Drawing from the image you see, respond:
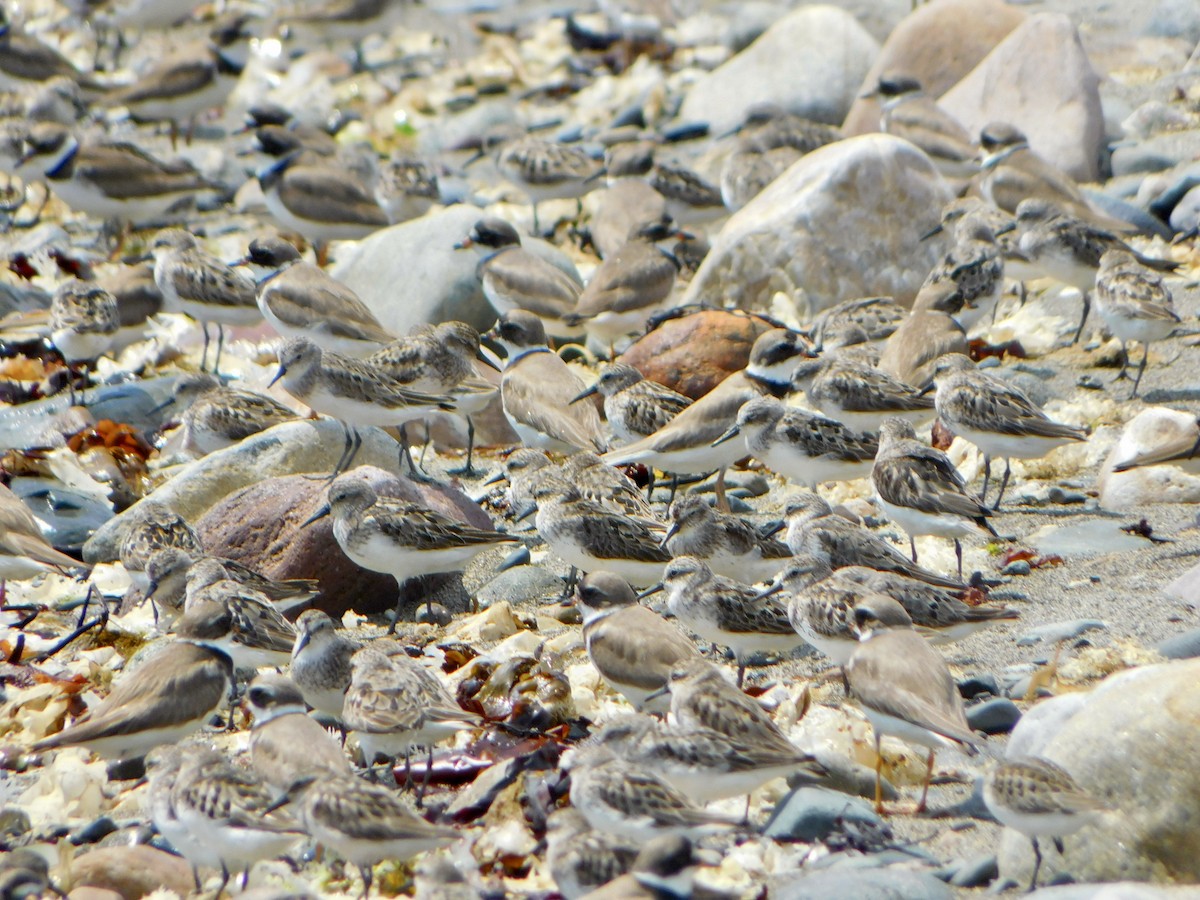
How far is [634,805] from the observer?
559 cm

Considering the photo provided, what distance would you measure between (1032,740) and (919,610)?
1184 mm

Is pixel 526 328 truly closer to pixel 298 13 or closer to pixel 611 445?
pixel 611 445

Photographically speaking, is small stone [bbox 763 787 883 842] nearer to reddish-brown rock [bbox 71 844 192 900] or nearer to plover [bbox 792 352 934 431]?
reddish-brown rock [bbox 71 844 192 900]

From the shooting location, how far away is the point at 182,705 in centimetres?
693

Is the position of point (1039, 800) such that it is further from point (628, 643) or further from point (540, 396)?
point (540, 396)

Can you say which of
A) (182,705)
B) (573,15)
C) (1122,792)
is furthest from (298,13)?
(1122,792)

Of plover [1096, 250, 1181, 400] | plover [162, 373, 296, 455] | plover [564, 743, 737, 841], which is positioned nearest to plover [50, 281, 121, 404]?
plover [162, 373, 296, 455]

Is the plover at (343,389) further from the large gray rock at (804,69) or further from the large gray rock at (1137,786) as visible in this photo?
the large gray rock at (804,69)

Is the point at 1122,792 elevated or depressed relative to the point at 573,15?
elevated

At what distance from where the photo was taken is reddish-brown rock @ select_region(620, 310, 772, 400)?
39.8ft

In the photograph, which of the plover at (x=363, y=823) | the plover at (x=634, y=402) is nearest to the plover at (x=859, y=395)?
the plover at (x=634, y=402)

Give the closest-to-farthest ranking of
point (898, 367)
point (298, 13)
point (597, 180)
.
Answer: point (898, 367) < point (597, 180) < point (298, 13)

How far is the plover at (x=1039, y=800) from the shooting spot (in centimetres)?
527

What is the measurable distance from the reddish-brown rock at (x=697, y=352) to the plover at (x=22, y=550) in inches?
187
